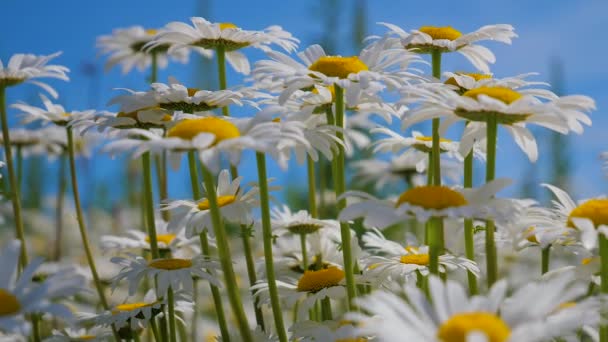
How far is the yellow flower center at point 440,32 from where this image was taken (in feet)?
10.4

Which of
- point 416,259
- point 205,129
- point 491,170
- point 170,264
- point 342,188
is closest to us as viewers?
point 205,129

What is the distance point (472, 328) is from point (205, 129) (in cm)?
104

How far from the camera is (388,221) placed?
6.95ft

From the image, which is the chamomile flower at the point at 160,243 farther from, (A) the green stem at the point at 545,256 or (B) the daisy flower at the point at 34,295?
(A) the green stem at the point at 545,256

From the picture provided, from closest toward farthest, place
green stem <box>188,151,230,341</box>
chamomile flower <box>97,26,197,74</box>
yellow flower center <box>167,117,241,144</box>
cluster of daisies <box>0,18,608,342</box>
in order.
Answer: cluster of daisies <box>0,18,608,342</box>
yellow flower center <box>167,117,241,144</box>
green stem <box>188,151,230,341</box>
chamomile flower <box>97,26,197,74</box>

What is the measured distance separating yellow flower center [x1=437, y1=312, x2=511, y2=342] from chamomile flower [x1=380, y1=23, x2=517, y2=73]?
Result: 1.55 metres

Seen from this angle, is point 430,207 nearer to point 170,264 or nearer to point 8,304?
point 8,304

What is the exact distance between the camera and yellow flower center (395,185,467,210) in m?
2.17

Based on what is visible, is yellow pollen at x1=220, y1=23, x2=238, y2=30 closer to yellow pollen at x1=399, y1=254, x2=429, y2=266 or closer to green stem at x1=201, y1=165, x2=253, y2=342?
green stem at x1=201, y1=165, x2=253, y2=342

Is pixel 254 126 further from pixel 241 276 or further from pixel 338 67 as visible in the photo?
pixel 241 276

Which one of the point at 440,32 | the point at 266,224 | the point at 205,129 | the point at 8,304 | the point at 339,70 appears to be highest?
the point at 440,32

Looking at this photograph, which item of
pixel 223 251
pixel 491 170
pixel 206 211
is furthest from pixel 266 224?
pixel 491 170

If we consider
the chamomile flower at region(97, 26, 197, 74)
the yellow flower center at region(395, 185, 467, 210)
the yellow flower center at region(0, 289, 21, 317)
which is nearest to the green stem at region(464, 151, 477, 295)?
the yellow flower center at region(395, 185, 467, 210)

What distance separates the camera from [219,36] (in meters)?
3.35
